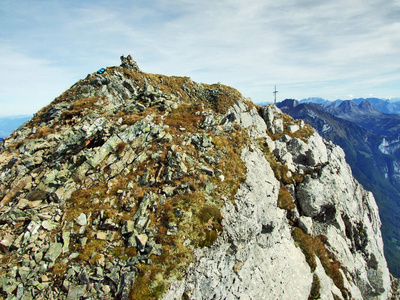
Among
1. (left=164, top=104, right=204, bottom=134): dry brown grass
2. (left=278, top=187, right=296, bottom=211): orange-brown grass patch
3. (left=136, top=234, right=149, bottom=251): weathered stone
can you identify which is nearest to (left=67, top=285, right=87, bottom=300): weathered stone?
(left=136, top=234, right=149, bottom=251): weathered stone

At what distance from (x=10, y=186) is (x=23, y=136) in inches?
682

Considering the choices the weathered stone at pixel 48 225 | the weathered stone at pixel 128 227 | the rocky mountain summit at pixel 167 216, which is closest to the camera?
the rocky mountain summit at pixel 167 216

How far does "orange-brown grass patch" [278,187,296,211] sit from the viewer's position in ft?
76.3

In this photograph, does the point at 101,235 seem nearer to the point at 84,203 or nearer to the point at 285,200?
the point at 84,203

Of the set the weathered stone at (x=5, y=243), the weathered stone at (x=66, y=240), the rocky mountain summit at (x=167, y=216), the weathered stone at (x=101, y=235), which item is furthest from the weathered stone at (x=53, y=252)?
the weathered stone at (x=5, y=243)

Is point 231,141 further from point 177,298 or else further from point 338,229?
point 338,229

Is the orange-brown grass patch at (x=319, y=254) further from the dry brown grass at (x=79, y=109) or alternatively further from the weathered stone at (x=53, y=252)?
the dry brown grass at (x=79, y=109)

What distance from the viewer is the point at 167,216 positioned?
14.8 meters

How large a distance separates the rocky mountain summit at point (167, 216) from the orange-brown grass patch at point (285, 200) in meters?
0.16

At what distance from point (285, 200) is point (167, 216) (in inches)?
629

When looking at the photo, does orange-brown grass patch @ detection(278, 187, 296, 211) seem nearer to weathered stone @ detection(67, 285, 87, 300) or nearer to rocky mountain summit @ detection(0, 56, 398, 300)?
rocky mountain summit @ detection(0, 56, 398, 300)

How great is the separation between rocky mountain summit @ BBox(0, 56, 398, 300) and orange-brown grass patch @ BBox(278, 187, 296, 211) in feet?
0.52

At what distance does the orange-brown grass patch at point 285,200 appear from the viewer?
23256mm

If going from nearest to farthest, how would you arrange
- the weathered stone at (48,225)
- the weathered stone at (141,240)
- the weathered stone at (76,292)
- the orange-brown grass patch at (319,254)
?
the weathered stone at (76,292) < the weathered stone at (48,225) < the weathered stone at (141,240) < the orange-brown grass patch at (319,254)
